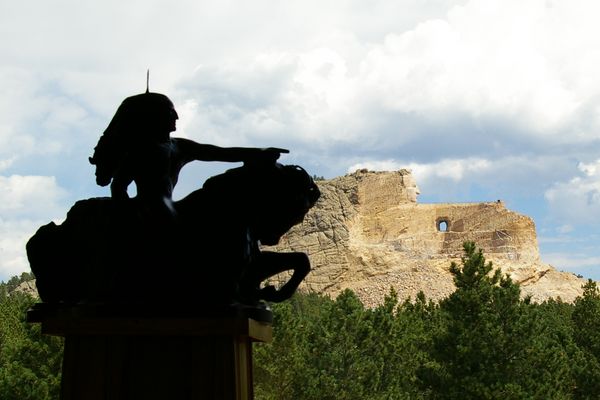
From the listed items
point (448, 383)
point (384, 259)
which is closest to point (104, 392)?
point (448, 383)

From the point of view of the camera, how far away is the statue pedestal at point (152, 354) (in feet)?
11.2

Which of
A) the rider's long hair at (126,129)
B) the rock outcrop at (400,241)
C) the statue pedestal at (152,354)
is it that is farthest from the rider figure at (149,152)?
the rock outcrop at (400,241)

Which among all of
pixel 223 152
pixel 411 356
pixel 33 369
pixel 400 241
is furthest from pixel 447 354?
pixel 400 241

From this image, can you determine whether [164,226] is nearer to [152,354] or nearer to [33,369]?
[152,354]

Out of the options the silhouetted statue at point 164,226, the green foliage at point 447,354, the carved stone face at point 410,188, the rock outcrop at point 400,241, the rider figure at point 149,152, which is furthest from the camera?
the carved stone face at point 410,188

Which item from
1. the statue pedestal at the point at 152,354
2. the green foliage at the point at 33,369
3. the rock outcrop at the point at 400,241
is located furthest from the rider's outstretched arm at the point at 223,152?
the rock outcrop at the point at 400,241

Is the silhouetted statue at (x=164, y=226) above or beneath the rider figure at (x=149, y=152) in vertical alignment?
beneath

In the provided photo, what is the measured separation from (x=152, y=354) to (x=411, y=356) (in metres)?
16.7

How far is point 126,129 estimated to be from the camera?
3.79 meters

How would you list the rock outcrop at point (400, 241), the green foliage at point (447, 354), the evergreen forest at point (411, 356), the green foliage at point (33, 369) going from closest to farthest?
the green foliage at point (33, 369) < the evergreen forest at point (411, 356) < the green foliage at point (447, 354) < the rock outcrop at point (400, 241)

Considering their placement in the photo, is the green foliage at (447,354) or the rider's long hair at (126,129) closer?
the rider's long hair at (126,129)

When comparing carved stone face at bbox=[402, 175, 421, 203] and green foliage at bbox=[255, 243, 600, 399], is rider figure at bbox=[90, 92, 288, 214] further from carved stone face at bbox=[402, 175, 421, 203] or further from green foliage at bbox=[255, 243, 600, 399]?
carved stone face at bbox=[402, 175, 421, 203]

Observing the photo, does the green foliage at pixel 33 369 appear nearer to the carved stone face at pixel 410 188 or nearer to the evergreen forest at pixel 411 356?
the evergreen forest at pixel 411 356

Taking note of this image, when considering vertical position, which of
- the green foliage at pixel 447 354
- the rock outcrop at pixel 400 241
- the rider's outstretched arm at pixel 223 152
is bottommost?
the green foliage at pixel 447 354
